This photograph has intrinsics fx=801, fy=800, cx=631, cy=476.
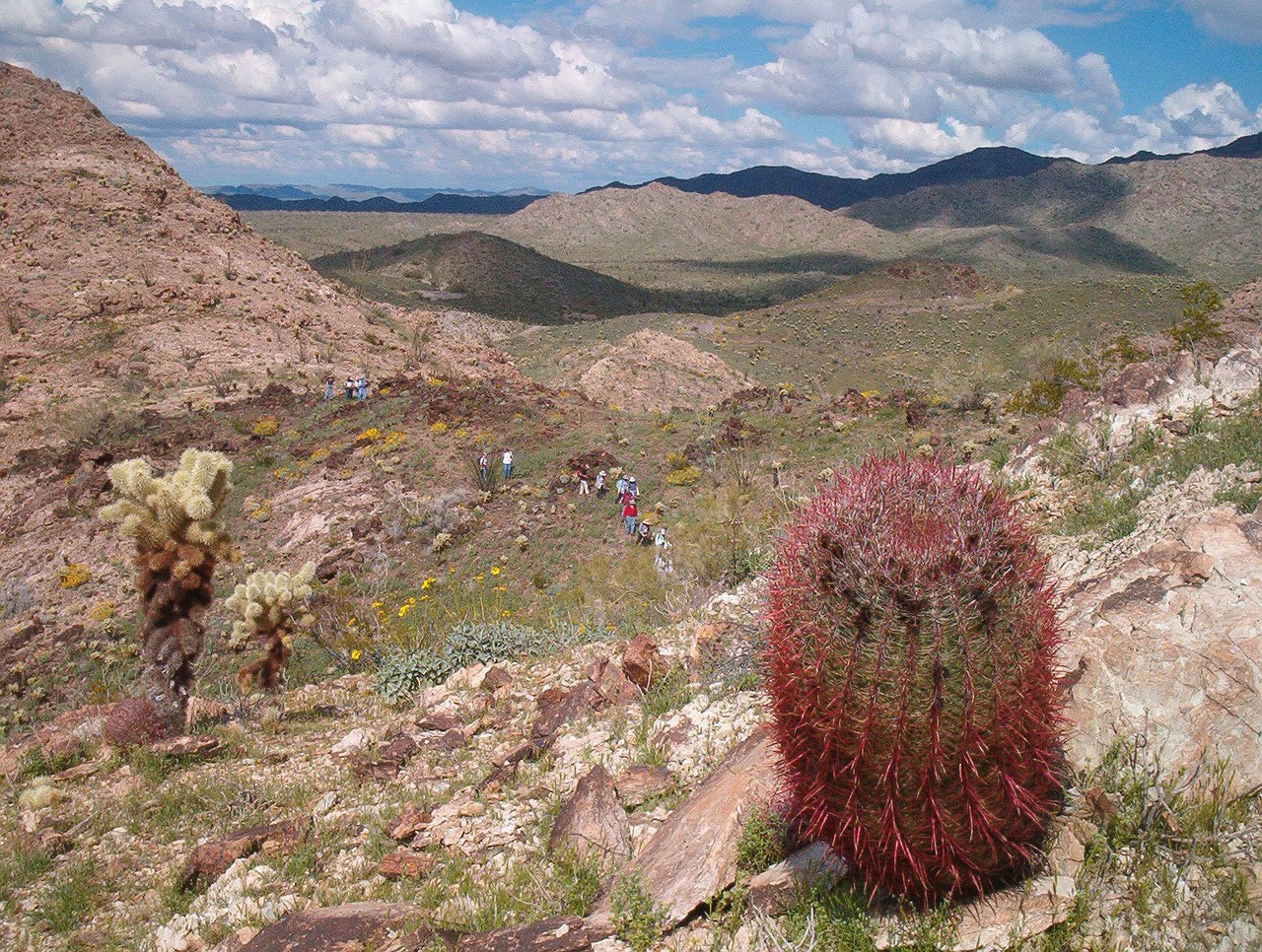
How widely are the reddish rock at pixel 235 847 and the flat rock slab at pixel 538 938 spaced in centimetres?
175

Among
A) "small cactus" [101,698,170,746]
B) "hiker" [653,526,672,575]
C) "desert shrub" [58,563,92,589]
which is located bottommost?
"desert shrub" [58,563,92,589]

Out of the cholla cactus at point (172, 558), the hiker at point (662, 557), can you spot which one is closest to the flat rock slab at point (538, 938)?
the cholla cactus at point (172, 558)

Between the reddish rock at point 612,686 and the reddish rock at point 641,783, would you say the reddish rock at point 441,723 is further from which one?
the reddish rock at point 641,783

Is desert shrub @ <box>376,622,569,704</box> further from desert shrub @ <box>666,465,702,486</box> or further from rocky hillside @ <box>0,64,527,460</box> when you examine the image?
rocky hillside @ <box>0,64,527,460</box>

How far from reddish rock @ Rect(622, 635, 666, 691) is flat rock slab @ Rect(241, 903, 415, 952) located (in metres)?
2.26

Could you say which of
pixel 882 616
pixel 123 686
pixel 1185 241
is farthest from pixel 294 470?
pixel 1185 241

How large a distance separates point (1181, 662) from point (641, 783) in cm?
248

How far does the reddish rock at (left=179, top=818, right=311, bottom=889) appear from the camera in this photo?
13.7ft

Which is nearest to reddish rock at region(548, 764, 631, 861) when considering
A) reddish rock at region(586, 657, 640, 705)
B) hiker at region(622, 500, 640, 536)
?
reddish rock at region(586, 657, 640, 705)

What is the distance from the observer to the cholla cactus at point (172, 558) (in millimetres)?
6406

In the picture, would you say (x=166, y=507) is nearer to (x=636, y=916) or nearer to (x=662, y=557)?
(x=636, y=916)

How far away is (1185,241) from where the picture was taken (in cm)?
10812

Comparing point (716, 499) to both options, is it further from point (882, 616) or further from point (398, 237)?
point (398, 237)

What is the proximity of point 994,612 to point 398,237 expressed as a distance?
127963mm
